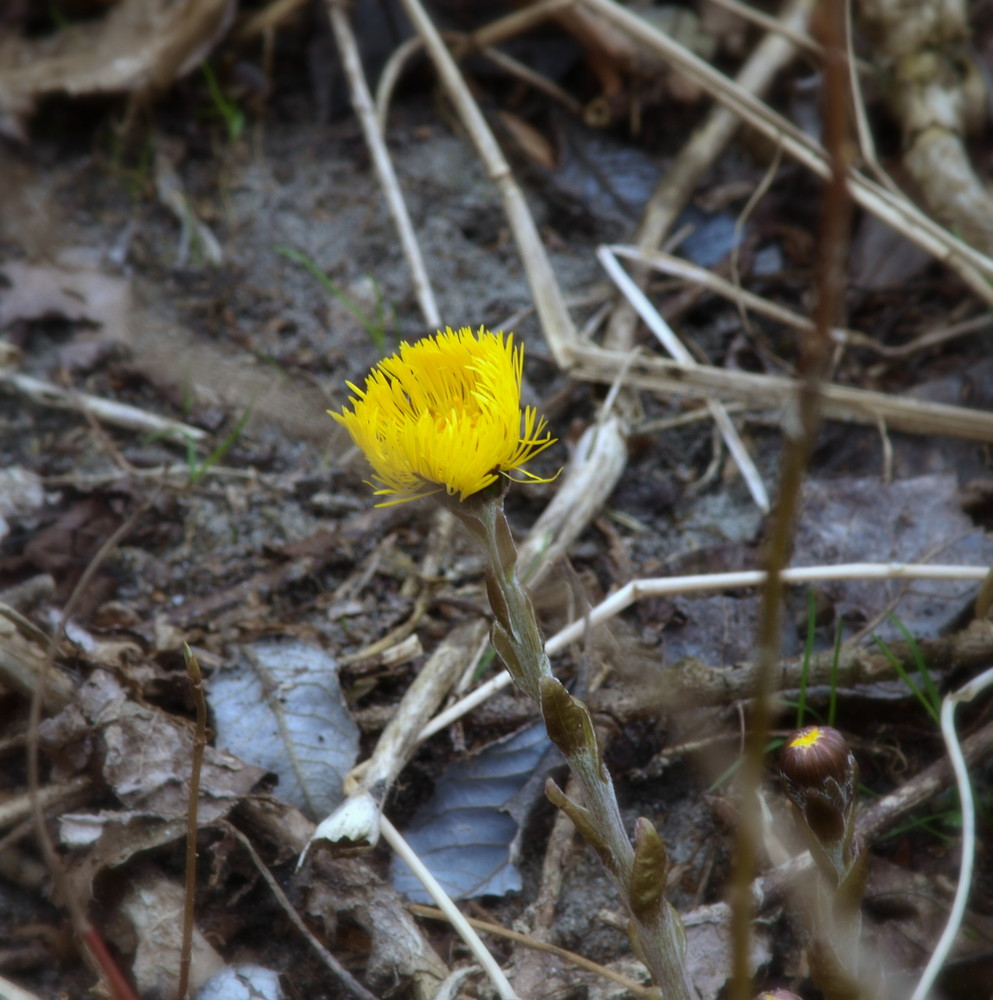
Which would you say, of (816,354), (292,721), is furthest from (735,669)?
(816,354)

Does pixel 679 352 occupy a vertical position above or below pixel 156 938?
above

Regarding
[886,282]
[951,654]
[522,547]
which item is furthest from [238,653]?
[886,282]

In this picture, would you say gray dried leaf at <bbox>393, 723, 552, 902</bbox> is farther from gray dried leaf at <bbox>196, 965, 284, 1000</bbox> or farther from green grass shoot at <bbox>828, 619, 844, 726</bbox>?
green grass shoot at <bbox>828, 619, 844, 726</bbox>

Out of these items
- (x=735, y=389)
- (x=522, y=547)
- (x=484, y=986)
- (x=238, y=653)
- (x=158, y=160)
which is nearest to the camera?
(x=484, y=986)

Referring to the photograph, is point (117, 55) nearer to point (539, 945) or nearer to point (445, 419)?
point (445, 419)

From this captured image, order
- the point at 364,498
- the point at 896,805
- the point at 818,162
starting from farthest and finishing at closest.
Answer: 1. the point at 818,162
2. the point at 364,498
3. the point at 896,805

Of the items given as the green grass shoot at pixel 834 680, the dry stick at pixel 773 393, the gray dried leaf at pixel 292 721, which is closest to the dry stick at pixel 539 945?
the gray dried leaf at pixel 292 721

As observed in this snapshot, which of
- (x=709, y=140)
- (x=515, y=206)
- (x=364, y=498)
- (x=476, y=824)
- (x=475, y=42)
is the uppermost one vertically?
(x=475, y=42)

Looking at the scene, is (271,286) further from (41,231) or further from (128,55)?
(128,55)
